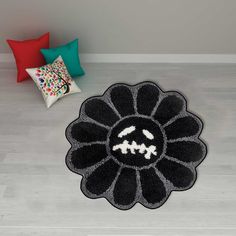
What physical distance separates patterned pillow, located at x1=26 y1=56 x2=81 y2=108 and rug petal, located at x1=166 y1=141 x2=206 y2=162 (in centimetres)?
85

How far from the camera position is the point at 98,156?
2.13 metres

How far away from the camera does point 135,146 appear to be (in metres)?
2.17

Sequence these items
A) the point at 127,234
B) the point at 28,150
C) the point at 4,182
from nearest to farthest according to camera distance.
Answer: the point at 127,234 → the point at 4,182 → the point at 28,150

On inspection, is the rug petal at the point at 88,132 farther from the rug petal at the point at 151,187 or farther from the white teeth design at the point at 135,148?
the rug petal at the point at 151,187

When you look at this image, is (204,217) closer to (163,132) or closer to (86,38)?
(163,132)

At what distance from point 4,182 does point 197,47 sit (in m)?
1.71

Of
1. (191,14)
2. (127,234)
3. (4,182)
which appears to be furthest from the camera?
(191,14)

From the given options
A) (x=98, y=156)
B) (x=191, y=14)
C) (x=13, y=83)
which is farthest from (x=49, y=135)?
(x=191, y=14)

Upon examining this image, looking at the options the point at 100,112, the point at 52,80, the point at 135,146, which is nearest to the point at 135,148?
the point at 135,146

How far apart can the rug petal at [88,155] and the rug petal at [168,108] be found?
45 centimetres

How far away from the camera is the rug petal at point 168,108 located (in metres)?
2.30

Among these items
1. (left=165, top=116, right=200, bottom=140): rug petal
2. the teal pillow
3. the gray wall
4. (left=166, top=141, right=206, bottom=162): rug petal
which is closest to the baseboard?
the gray wall

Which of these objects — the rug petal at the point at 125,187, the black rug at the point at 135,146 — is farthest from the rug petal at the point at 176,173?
the rug petal at the point at 125,187

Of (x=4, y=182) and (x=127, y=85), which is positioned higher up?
(x=127, y=85)
